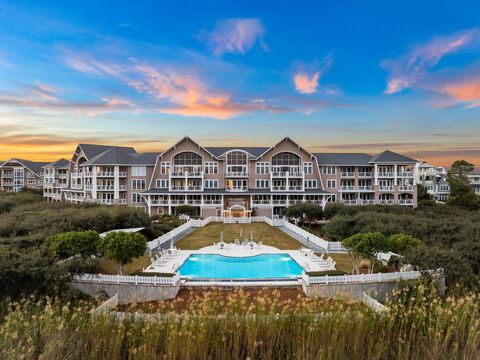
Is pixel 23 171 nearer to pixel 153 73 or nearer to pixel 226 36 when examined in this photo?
pixel 153 73

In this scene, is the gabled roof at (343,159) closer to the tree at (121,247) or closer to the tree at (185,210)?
the tree at (185,210)

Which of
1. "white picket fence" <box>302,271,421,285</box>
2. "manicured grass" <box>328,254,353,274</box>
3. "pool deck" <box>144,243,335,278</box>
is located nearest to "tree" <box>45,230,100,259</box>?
"pool deck" <box>144,243,335,278</box>

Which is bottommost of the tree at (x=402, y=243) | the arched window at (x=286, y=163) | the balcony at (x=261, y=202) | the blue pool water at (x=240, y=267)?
the blue pool water at (x=240, y=267)

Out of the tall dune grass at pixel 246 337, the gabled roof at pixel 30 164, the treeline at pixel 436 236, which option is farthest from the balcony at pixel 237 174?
the gabled roof at pixel 30 164

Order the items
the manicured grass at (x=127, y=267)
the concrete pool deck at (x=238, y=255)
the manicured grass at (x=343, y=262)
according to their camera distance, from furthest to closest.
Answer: the concrete pool deck at (x=238, y=255) → the manicured grass at (x=343, y=262) → the manicured grass at (x=127, y=267)

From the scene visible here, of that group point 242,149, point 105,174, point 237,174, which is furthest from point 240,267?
point 105,174

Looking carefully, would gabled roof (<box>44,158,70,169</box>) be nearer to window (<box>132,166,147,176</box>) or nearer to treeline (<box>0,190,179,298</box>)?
window (<box>132,166,147,176</box>)

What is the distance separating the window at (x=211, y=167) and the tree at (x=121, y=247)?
31.1 metres

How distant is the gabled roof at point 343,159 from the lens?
48969mm

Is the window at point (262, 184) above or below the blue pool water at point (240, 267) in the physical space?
above

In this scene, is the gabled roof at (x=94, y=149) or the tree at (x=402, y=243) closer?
the tree at (x=402, y=243)

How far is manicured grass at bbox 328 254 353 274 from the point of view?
2014 cm

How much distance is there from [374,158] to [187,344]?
47397mm

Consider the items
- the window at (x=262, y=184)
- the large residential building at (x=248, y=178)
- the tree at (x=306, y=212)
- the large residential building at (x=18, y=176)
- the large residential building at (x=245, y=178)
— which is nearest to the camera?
the tree at (x=306, y=212)
